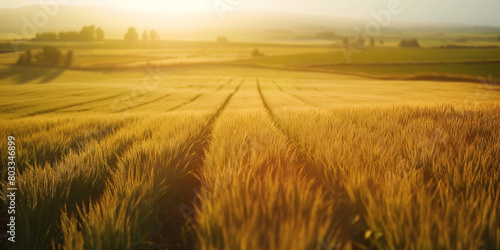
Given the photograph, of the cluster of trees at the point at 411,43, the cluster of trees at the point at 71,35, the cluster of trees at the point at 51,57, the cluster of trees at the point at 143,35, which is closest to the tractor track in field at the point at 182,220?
the cluster of trees at the point at 71,35

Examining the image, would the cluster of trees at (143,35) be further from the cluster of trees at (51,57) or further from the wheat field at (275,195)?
the wheat field at (275,195)

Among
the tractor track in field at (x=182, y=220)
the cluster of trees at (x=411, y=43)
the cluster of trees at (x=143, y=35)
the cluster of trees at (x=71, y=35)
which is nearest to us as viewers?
the tractor track in field at (x=182, y=220)

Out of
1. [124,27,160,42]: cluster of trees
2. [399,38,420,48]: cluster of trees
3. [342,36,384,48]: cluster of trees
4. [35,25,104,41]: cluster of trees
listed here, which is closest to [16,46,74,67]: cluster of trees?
[35,25,104,41]: cluster of trees

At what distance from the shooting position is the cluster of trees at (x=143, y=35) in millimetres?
76250

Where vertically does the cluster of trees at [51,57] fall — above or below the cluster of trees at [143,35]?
below

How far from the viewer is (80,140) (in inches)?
175

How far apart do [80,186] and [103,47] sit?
6193 cm

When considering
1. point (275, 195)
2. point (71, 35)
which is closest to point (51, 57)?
point (71, 35)

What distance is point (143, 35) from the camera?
8300cm

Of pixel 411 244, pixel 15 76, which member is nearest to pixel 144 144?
pixel 411 244

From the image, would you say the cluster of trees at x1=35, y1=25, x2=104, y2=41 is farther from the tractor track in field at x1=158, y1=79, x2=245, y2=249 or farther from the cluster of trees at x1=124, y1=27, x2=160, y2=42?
the cluster of trees at x1=124, y1=27, x2=160, y2=42

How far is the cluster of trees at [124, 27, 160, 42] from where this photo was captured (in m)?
76.2

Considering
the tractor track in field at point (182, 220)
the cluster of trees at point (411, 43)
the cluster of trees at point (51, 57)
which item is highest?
the cluster of trees at point (411, 43)

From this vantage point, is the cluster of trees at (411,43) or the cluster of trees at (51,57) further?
the cluster of trees at (411,43)
